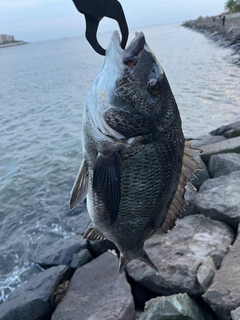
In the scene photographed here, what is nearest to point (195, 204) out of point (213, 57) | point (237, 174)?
point (237, 174)

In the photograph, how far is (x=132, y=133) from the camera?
2.16 metres

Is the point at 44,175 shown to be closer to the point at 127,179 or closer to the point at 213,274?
the point at 213,274

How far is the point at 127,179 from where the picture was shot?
2.20 meters

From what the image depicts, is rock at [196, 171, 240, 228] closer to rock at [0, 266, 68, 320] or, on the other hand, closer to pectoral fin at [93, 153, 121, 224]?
rock at [0, 266, 68, 320]

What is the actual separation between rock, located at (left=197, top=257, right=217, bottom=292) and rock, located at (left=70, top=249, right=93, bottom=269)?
2145mm

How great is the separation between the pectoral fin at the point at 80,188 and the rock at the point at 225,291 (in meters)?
2.27

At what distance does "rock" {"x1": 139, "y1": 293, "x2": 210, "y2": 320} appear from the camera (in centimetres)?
381

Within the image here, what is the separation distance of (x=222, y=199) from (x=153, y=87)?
4068 millimetres

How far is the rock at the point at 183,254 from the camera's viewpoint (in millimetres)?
4473

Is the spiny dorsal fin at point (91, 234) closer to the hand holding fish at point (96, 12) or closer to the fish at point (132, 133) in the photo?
the fish at point (132, 133)

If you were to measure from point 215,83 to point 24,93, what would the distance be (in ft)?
42.9

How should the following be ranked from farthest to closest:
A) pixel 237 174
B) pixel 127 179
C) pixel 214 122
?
1. pixel 214 122
2. pixel 237 174
3. pixel 127 179

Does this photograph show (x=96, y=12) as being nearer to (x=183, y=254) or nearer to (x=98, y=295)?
(x=183, y=254)

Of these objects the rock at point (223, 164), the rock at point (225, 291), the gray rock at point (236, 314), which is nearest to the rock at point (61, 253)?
the rock at point (225, 291)
